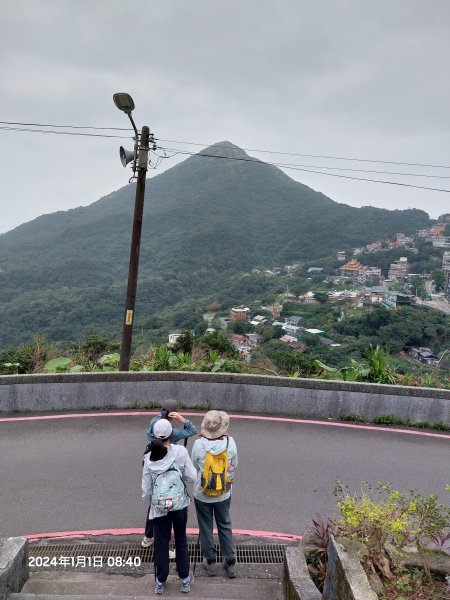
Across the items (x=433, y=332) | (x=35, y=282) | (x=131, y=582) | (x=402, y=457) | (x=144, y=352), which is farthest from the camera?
(x=35, y=282)

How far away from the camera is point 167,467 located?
329 centimetres

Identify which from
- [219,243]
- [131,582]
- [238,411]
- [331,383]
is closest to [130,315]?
[238,411]

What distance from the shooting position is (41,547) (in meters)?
4.12

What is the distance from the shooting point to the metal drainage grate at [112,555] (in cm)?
386

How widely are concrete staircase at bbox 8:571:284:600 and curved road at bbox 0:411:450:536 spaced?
32.2 inches

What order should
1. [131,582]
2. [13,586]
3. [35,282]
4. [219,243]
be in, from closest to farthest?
[13,586] < [131,582] < [35,282] < [219,243]

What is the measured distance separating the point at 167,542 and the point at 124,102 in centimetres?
596

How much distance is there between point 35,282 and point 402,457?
295ft

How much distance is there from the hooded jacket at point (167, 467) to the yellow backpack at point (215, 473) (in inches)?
4.0

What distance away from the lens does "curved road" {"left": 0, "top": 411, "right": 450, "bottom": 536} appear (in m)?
4.66

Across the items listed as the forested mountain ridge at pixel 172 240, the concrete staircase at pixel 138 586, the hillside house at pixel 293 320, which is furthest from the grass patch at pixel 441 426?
the forested mountain ridge at pixel 172 240

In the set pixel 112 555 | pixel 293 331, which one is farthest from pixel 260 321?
pixel 112 555

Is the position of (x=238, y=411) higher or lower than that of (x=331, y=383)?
lower

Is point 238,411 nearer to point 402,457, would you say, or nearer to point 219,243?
point 402,457
